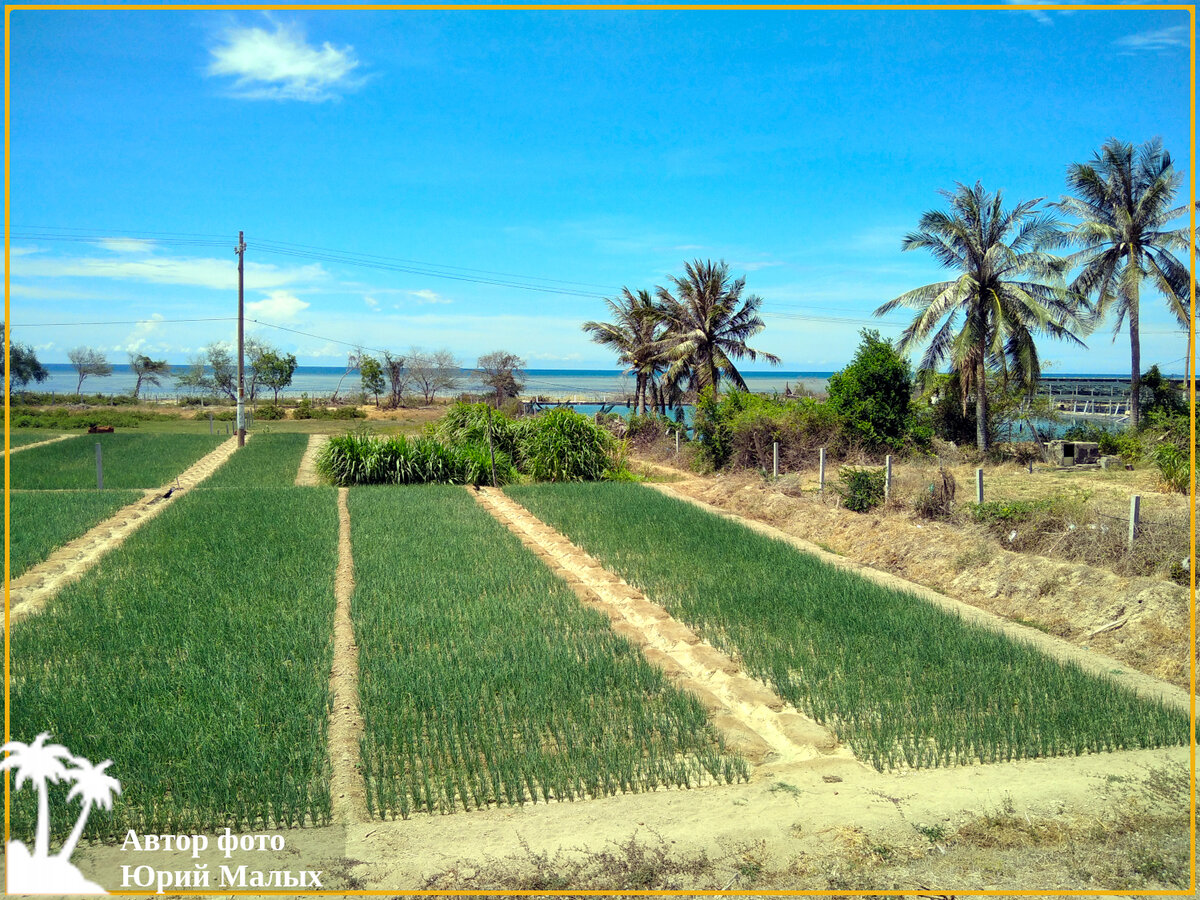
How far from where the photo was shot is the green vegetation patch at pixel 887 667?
5863 millimetres

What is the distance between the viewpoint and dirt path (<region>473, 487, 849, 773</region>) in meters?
5.86

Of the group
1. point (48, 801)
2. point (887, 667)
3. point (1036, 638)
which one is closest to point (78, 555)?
point (48, 801)

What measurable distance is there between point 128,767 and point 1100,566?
1015 centimetres

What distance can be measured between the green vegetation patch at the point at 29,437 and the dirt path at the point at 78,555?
1642 cm

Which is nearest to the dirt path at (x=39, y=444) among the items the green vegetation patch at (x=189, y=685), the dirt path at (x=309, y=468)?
the dirt path at (x=309, y=468)

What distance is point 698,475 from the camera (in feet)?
82.0

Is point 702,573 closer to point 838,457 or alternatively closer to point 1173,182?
point 838,457

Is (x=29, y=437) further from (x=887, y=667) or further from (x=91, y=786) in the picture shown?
(x=887, y=667)

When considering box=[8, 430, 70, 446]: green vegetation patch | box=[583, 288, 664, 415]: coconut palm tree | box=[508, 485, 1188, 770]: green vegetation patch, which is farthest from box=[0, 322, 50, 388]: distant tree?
box=[508, 485, 1188, 770]: green vegetation patch

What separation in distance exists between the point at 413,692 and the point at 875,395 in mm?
20094

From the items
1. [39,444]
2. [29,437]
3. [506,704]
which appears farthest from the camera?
[29,437]

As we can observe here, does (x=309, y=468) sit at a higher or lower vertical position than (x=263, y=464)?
lower

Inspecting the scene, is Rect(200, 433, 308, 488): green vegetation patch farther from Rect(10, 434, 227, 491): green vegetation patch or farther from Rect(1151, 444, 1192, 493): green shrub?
Rect(1151, 444, 1192, 493): green shrub

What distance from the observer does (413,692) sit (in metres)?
6.53
